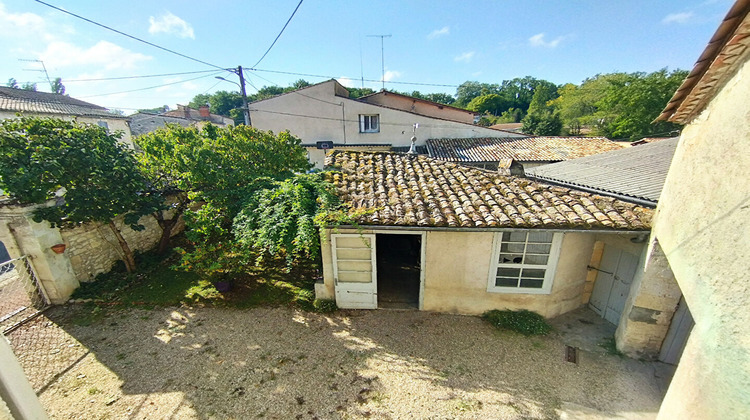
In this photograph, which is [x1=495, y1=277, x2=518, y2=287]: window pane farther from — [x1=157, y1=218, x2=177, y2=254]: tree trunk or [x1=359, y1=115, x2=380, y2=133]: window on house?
[x1=359, y1=115, x2=380, y2=133]: window on house

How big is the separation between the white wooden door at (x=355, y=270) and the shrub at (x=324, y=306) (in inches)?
5.8

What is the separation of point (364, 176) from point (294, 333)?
4.60 metres

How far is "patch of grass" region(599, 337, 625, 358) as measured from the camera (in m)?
5.87

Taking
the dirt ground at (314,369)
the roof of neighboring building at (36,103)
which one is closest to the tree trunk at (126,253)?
the dirt ground at (314,369)

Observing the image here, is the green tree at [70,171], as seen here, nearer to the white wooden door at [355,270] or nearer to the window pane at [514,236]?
the white wooden door at [355,270]

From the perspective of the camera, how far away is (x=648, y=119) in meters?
31.8

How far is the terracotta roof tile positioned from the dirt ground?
1551cm

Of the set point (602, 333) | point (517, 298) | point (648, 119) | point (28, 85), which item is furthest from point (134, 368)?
point (28, 85)

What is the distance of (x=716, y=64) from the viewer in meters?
3.22

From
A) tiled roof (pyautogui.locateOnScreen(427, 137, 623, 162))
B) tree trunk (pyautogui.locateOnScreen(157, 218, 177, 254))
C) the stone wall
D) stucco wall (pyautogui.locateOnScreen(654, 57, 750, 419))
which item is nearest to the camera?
stucco wall (pyautogui.locateOnScreen(654, 57, 750, 419))

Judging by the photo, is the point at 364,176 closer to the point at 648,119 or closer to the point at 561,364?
the point at 561,364

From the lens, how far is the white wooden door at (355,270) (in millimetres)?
6832

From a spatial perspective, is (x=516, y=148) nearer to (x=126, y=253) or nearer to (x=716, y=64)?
(x=716, y=64)

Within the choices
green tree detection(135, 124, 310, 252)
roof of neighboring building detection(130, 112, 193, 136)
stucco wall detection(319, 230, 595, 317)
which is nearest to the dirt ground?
stucco wall detection(319, 230, 595, 317)
